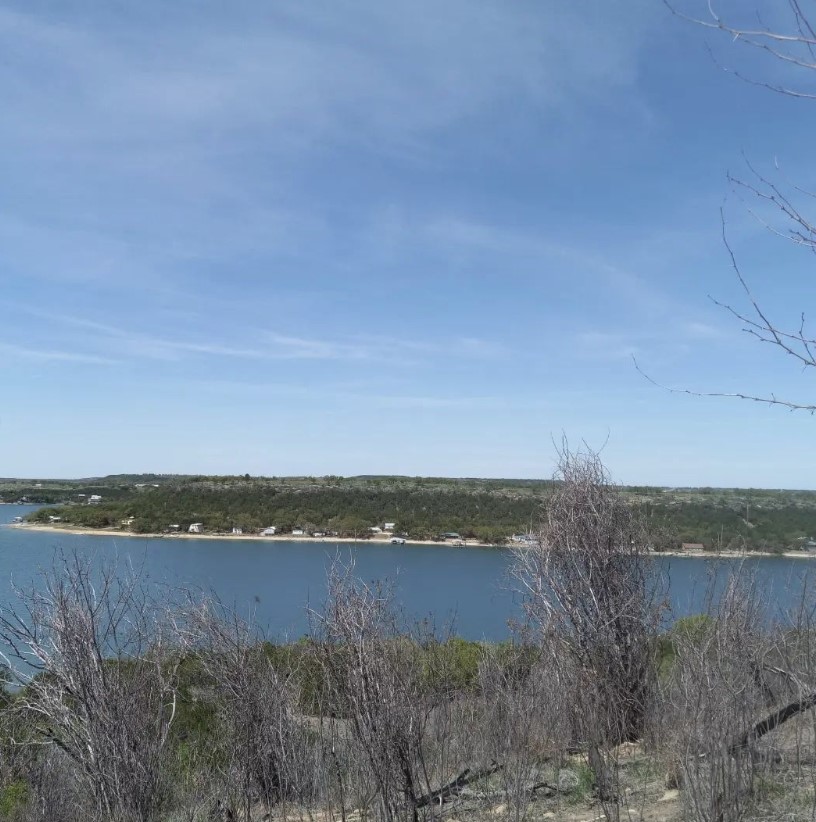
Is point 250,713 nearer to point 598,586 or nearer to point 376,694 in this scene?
point 376,694

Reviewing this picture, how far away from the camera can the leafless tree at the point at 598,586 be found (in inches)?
338

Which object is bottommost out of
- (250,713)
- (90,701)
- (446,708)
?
(250,713)

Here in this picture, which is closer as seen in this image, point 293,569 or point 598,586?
point 598,586

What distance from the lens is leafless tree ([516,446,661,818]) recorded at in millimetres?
8578

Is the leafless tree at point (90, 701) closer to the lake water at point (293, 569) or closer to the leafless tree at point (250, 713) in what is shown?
the leafless tree at point (250, 713)

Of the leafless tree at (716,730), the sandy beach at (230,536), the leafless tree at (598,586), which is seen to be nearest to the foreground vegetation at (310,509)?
the sandy beach at (230,536)

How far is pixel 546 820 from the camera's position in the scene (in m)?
5.84

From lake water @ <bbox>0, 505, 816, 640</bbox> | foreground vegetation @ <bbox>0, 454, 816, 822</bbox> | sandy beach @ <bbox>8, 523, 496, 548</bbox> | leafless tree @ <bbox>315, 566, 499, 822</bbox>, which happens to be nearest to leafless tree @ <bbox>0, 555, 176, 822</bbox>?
foreground vegetation @ <bbox>0, 454, 816, 822</bbox>

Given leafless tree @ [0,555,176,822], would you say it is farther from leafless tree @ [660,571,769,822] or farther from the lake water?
the lake water

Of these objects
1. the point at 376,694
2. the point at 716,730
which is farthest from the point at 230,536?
the point at 716,730

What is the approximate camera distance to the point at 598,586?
909cm

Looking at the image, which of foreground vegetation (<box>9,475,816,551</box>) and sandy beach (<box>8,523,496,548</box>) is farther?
foreground vegetation (<box>9,475,816,551</box>)

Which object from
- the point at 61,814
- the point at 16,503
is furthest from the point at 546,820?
the point at 16,503

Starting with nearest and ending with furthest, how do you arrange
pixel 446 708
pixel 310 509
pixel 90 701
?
1. pixel 90 701
2. pixel 446 708
3. pixel 310 509
